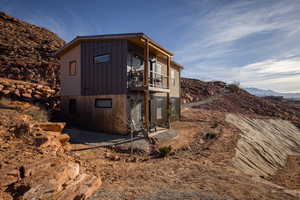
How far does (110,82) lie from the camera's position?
37.6 ft

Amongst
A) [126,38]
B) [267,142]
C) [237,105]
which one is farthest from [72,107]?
[237,105]

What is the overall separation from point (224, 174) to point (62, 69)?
14562 millimetres

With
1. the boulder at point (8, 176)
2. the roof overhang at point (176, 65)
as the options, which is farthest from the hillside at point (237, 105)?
the boulder at point (8, 176)

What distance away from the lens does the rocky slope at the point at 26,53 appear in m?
20.6

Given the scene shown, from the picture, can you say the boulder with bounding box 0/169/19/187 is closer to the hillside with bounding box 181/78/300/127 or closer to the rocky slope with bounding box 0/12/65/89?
the rocky slope with bounding box 0/12/65/89

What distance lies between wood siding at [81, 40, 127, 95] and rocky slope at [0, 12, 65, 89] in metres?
8.02

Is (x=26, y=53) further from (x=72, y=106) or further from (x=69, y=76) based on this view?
(x=72, y=106)

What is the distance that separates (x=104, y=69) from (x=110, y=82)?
1086 millimetres

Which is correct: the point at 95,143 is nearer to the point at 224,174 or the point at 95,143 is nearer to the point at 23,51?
the point at 224,174

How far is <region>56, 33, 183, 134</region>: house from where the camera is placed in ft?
36.2

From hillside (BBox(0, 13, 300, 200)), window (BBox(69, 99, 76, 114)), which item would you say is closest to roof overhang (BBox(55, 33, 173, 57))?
window (BBox(69, 99, 76, 114))

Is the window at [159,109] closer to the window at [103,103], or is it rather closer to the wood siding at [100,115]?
the wood siding at [100,115]

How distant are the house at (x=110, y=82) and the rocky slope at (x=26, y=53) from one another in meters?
6.53

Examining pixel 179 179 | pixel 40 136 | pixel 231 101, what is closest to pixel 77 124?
pixel 40 136
